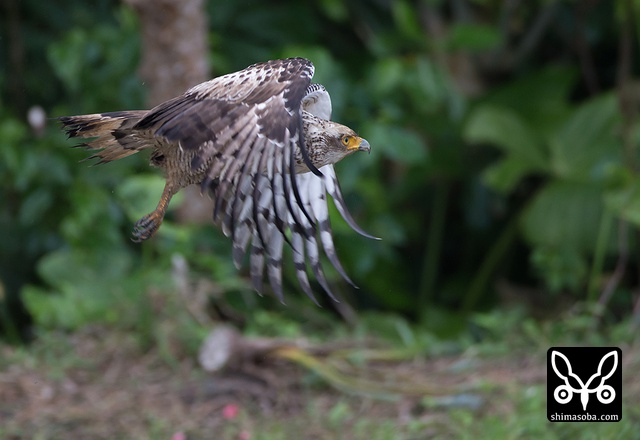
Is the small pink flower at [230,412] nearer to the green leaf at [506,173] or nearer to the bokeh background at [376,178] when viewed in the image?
the bokeh background at [376,178]

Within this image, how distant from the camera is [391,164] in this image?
6.79 m

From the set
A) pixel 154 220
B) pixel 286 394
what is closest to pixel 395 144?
pixel 286 394

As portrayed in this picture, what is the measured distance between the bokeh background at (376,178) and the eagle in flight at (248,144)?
5.46 ft

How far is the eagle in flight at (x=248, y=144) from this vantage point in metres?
2.54

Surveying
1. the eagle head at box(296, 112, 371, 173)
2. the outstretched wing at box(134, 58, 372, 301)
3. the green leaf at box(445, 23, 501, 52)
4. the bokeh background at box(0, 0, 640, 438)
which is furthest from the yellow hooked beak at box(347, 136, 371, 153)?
the green leaf at box(445, 23, 501, 52)

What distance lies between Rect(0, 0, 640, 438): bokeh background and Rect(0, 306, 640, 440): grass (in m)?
0.09

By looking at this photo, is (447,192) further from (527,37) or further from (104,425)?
(104,425)

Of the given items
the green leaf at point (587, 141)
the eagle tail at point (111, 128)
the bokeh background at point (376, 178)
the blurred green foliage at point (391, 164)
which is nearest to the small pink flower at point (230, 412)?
the bokeh background at point (376, 178)

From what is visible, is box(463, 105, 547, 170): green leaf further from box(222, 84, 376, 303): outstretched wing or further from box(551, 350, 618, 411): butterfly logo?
box(222, 84, 376, 303): outstretched wing

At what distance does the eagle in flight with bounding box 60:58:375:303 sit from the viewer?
254 centimetres

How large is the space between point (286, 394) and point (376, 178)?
6.52 feet

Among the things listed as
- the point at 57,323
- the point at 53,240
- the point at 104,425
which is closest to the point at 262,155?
the point at 104,425

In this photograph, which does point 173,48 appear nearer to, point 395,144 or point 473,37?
point 395,144

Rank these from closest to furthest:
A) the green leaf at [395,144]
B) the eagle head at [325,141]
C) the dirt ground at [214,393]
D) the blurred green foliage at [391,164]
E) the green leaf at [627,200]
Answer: the eagle head at [325,141]
the dirt ground at [214,393]
the green leaf at [627,200]
the blurred green foliage at [391,164]
the green leaf at [395,144]
